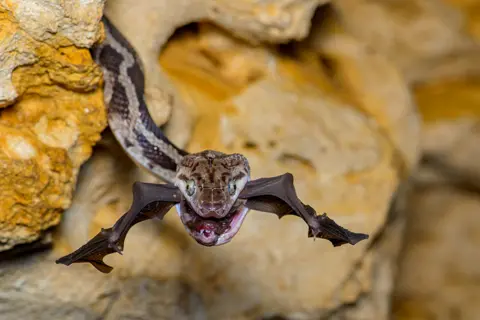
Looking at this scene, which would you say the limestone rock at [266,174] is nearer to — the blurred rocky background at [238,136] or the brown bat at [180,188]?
A: the blurred rocky background at [238,136]

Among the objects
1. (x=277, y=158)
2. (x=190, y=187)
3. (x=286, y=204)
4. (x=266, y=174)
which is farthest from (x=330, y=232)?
(x=277, y=158)

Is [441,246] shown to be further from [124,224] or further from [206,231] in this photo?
[124,224]

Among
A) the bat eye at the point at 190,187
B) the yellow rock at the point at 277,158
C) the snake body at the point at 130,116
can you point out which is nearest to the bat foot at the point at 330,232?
the bat eye at the point at 190,187

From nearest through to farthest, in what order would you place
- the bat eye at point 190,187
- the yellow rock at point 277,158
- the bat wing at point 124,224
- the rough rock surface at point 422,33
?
the bat wing at point 124,224 < the bat eye at point 190,187 < the yellow rock at point 277,158 < the rough rock surface at point 422,33

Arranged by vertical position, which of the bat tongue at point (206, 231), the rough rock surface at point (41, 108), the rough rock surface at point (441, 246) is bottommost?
the rough rock surface at point (441, 246)

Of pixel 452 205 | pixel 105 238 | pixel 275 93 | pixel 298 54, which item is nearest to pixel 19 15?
pixel 105 238
